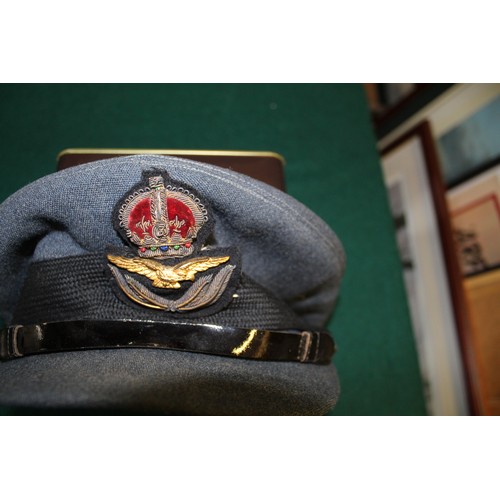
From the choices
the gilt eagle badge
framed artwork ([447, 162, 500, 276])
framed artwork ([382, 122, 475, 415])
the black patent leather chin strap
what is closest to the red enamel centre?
the gilt eagle badge

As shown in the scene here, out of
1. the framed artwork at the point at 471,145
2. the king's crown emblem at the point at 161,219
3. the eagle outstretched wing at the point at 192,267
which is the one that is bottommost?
the eagle outstretched wing at the point at 192,267

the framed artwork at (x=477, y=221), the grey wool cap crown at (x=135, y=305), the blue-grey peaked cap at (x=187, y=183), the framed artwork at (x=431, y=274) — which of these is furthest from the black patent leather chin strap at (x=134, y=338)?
the framed artwork at (x=477, y=221)

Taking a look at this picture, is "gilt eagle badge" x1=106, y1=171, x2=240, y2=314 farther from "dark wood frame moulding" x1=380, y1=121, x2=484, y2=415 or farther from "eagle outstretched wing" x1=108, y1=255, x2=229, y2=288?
"dark wood frame moulding" x1=380, y1=121, x2=484, y2=415

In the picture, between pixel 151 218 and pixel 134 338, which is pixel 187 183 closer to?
pixel 151 218

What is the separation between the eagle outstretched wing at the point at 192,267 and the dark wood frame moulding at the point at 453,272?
3.18 ft

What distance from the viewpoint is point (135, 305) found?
1.66ft

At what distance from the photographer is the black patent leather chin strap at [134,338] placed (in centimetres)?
48

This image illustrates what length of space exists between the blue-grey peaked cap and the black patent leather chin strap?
0.12m

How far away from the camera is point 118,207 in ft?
1.58

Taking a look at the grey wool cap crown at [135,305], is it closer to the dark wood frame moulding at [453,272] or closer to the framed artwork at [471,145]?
the dark wood frame moulding at [453,272]

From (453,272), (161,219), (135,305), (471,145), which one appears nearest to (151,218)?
(161,219)

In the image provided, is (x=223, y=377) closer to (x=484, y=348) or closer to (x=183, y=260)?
(x=183, y=260)
